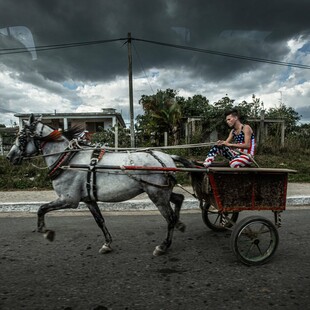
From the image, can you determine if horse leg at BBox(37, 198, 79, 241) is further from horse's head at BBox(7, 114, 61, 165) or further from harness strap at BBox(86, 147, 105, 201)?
horse's head at BBox(7, 114, 61, 165)

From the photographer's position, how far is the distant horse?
3484mm

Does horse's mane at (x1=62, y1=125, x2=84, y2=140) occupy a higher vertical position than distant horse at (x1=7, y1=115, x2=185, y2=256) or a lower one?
higher

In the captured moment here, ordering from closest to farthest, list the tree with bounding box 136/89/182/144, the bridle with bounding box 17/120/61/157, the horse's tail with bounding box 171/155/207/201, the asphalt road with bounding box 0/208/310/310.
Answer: the asphalt road with bounding box 0/208/310/310 < the bridle with bounding box 17/120/61/157 < the horse's tail with bounding box 171/155/207/201 < the tree with bounding box 136/89/182/144

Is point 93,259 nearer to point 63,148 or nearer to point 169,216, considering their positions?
point 169,216

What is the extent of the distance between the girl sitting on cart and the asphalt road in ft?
3.76

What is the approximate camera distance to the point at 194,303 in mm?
2461

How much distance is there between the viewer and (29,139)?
A: 3650 millimetres

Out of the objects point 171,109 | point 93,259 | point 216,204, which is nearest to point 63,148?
point 93,259

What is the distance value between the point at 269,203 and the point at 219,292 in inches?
50.9

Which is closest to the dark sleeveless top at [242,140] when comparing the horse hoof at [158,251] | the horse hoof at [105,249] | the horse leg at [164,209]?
the horse leg at [164,209]

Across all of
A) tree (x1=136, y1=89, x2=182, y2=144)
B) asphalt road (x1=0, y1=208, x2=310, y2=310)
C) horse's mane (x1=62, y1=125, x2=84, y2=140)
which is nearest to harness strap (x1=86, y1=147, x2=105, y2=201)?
horse's mane (x1=62, y1=125, x2=84, y2=140)

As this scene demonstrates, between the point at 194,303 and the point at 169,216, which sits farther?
the point at 169,216

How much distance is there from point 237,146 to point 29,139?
2.64 metres

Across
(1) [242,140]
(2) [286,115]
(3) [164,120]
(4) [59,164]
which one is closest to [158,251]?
(4) [59,164]
